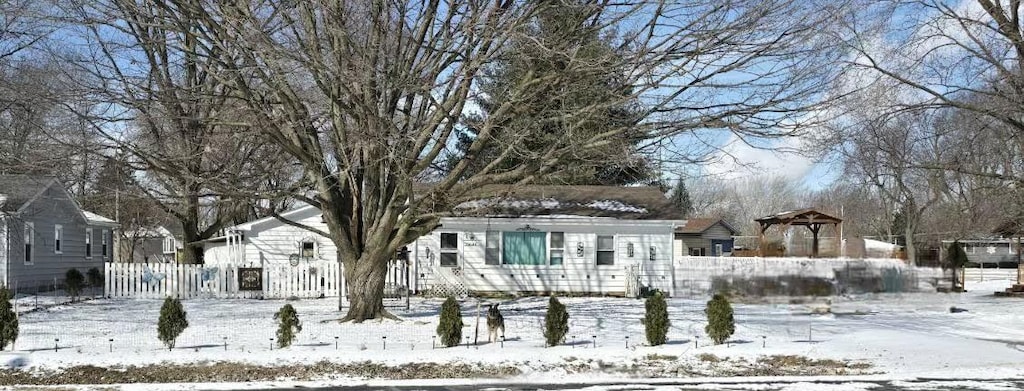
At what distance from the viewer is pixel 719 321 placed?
14.1 m

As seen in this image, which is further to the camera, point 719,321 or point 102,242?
point 102,242

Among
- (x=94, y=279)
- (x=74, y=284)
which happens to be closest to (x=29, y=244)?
(x=94, y=279)

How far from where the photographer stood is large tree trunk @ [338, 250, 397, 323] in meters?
17.4

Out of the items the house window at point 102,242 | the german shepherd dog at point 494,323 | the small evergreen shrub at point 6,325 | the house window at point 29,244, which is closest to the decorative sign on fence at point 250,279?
the house window at point 29,244

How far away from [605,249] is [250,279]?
10261 millimetres

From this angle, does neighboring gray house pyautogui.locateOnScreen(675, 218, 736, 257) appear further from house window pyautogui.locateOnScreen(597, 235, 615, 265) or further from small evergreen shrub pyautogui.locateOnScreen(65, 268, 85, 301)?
small evergreen shrub pyautogui.locateOnScreen(65, 268, 85, 301)

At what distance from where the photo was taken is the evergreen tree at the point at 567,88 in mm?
14155

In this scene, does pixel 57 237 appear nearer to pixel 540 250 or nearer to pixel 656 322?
pixel 540 250

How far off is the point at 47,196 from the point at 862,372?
84.5 feet

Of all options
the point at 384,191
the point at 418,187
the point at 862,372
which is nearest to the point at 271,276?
the point at 418,187

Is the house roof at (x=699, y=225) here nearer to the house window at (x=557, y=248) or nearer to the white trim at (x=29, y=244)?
the house window at (x=557, y=248)

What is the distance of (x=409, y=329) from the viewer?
54.6 feet

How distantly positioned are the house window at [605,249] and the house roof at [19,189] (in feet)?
52.3

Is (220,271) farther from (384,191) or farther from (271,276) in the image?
(384,191)
